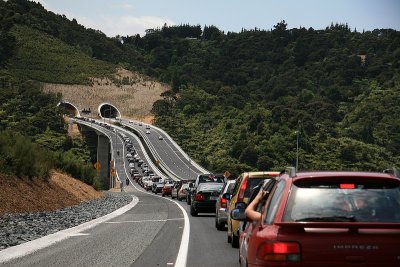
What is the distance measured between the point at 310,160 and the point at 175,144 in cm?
4680

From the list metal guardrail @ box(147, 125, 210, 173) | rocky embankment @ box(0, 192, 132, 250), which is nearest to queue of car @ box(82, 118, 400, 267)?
rocky embankment @ box(0, 192, 132, 250)

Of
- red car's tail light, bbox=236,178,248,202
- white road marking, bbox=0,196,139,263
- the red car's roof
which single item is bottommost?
white road marking, bbox=0,196,139,263

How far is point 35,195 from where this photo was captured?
1243 inches

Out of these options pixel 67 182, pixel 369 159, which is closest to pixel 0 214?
pixel 67 182

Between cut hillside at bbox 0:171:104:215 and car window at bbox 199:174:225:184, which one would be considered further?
car window at bbox 199:174:225:184

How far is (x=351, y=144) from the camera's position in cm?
13150

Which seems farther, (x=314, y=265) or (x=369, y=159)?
(x=369, y=159)

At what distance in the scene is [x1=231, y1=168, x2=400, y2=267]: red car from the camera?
5.98m

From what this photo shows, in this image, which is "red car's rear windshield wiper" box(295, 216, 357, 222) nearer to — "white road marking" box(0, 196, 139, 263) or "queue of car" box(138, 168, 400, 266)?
"queue of car" box(138, 168, 400, 266)

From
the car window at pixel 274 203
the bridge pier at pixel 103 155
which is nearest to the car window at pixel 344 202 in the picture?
the car window at pixel 274 203

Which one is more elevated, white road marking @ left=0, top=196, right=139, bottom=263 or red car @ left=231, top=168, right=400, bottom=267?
red car @ left=231, top=168, right=400, bottom=267

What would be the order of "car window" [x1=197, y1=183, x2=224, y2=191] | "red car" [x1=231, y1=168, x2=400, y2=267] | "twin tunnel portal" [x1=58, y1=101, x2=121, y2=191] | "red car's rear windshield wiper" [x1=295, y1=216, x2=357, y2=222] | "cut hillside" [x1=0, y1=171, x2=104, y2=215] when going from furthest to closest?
"twin tunnel portal" [x1=58, y1=101, x2=121, y2=191] < "car window" [x1=197, y1=183, x2=224, y2=191] < "cut hillside" [x1=0, y1=171, x2=104, y2=215] < "red car's rear windshield wiper" [x1=295, y1=216, x2=357, y2=222] < "red car" [x1=231, y1=168, x2=400, y2=267]

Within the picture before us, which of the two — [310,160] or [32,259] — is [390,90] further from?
[32,259]

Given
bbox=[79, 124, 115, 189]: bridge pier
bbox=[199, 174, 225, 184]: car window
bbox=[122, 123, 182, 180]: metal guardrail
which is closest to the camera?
bbox=[199, 174, 225, 184]: car window
